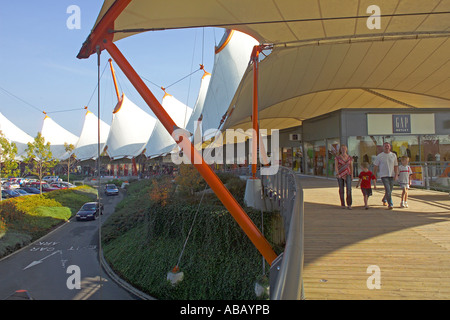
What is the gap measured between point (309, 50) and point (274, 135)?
57.2 feet

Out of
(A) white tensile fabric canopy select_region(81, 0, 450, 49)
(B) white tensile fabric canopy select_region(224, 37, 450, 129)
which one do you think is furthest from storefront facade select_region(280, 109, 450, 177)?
(A) white tensile fabric canopy select_region(81, 0, 450, 49)

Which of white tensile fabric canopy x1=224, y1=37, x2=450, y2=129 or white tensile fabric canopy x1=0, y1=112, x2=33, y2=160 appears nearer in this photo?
white tensile fabric canopy x1=224, y1=37, x2=450, y2=129

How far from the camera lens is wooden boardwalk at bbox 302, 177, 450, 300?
125 inches

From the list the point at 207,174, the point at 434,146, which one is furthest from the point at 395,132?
the point at 207,174

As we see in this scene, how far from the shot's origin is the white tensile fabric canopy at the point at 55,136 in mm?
72188

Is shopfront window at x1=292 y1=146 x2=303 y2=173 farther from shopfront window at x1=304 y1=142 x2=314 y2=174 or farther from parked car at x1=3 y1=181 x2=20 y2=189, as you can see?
parked car at x1=3 y1=181 x2=20 y2=189

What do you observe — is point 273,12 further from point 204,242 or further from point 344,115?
point 344,115

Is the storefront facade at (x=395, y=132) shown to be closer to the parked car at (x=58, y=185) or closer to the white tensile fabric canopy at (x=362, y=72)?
the white tensile fabric canopy at (x=362, y=72)

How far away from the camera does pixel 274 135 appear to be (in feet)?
100

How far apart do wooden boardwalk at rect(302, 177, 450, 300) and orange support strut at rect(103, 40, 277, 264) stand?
0.89 m
